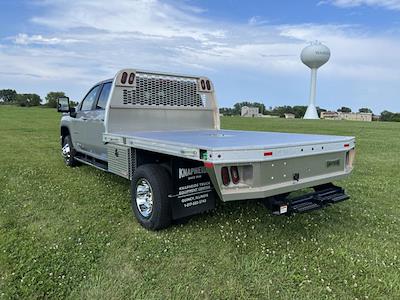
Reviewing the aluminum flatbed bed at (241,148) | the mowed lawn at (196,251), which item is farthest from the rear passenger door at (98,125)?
the aluminum flatbed bed at (241,148)

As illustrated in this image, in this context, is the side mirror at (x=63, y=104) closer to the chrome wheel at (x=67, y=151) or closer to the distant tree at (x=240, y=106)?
the chrome wheel at (x=67, y=151)

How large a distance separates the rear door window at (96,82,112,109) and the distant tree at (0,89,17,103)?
71.5m

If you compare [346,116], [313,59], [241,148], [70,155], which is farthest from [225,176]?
[346,116]

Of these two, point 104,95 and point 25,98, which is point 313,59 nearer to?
point 25,98

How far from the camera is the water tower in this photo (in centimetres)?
7125

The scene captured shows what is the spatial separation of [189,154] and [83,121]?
409cm

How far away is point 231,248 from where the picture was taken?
12.9 ft

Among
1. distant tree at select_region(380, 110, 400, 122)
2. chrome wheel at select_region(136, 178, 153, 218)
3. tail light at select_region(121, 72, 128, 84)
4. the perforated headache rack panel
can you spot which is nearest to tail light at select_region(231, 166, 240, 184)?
chrome wheel at select_region(136, 178, 153, 218)

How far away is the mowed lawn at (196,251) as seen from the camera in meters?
3.19

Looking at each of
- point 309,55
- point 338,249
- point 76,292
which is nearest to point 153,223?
point 76,292

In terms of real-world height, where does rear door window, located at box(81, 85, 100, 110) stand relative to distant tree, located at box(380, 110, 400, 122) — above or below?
above

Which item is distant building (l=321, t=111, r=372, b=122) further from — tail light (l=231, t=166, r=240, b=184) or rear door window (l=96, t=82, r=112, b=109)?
tail light (l=231, t=166, r=240, b=184)

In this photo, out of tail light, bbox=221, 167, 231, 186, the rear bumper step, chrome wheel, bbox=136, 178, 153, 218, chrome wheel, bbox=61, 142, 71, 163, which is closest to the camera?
tail light, bbox=221, 167, 231, 186

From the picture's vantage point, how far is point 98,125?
613cm
